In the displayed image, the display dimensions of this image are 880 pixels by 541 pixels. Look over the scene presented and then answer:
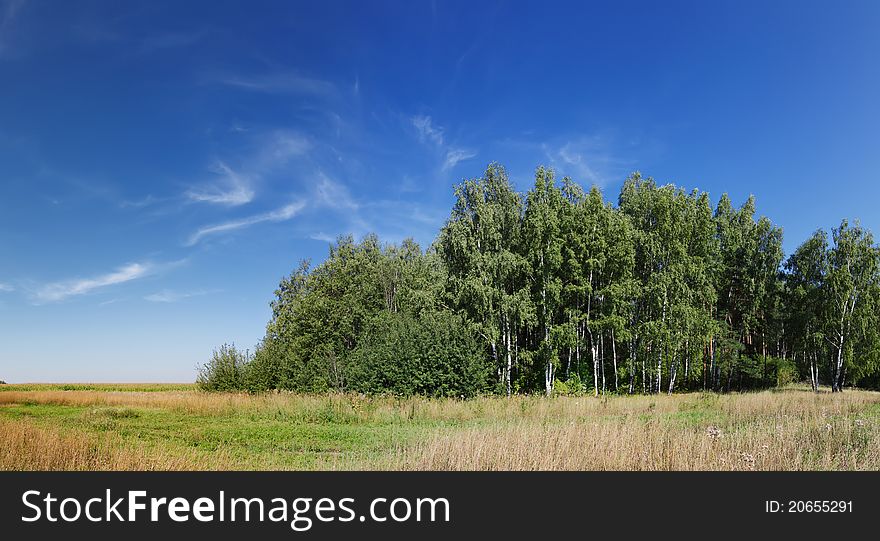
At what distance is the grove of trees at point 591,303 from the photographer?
32188 mm

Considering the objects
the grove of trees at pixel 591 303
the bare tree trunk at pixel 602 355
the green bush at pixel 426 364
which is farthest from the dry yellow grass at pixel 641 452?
the bare tree trunk at pixel 602 355

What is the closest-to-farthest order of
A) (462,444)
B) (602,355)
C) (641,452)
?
1. (641,452)
2. (462,444)
3. (602,355)

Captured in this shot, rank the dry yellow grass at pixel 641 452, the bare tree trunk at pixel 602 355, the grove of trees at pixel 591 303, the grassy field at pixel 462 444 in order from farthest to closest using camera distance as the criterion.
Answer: the bare tree trunk at pixel 602 355 → the grove of trees at pixel 591 303 → the grassy field at pixel 462 444 → the dry yellow grass at pixel 641 452

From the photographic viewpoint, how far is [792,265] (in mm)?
41750

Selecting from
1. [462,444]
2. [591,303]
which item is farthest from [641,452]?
[591,303]

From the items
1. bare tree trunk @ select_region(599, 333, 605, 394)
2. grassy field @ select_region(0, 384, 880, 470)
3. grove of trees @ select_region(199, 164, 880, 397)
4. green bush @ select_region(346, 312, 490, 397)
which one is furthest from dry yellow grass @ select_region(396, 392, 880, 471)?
bare tree trunk @ select_region(599, 333, 605, 394)

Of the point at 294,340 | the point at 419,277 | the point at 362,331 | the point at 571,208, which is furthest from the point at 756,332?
the point at 294,340

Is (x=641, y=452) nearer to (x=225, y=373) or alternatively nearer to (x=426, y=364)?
(x=426, y=364)

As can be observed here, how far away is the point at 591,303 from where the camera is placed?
35125 millimetres

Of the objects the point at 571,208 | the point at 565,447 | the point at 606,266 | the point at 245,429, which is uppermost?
the point at 571,208

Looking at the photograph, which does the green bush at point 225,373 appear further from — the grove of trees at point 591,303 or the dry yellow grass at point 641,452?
the dry yellow grass at point 641,452

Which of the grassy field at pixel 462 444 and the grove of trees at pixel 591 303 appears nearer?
the grassy field at pixel 462 444
